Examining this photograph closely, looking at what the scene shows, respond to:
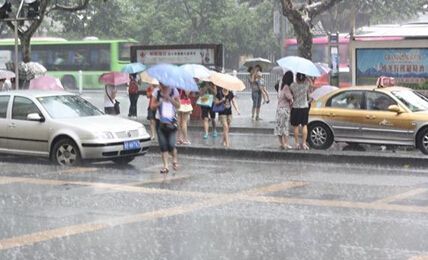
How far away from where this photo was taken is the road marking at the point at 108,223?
25.1 ft

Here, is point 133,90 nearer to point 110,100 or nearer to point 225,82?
point 110,100

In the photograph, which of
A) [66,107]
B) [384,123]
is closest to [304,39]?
[384,123]

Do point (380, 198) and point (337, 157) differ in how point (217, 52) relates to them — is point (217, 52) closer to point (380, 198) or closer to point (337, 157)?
point (337, 157)

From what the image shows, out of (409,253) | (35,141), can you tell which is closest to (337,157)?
(35,141)

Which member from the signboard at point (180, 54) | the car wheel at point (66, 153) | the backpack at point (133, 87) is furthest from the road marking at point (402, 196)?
the backpack at point (133, 87)

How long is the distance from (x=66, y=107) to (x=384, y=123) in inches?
242

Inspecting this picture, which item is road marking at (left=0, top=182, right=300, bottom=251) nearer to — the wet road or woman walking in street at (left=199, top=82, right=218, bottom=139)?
the wet road

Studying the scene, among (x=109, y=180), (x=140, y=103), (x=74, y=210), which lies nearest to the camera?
(x=74, y=210)

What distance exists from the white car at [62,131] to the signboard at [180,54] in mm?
8924

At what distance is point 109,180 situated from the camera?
11.8 m

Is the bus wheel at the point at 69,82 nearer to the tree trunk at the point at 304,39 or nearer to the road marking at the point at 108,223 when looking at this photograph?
the tree trunk at the point at 304,39

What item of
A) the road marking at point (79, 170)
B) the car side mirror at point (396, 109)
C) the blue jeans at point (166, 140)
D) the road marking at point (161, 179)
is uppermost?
the car side mirror at point (396, 109)

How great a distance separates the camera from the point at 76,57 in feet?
153

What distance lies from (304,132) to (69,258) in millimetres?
8686
